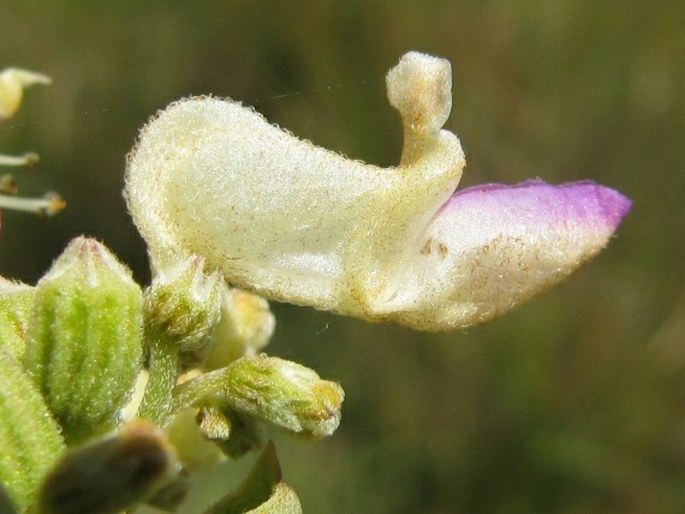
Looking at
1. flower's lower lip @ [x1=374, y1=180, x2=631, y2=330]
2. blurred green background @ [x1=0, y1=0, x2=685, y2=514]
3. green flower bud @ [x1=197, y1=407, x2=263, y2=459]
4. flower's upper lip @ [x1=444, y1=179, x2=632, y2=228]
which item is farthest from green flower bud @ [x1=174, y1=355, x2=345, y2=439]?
blurred green background @ [x1=0, y1=0, x2=685, y2=514]

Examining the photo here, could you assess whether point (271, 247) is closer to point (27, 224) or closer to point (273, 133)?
point (273, 133)

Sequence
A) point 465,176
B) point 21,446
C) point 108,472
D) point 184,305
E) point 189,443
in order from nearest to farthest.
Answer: point 108,472 → point 21,446 → point 184,305 → point 189,443 → point 465,176

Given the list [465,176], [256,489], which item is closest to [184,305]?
[256,489]

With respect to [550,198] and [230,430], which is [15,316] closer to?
[230,430]

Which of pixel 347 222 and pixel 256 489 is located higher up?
pixel 347 222

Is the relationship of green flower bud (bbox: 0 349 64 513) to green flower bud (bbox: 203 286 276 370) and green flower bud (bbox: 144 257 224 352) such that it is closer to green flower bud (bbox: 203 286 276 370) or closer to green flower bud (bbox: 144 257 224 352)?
green flower bud (bbox: 144 257 224 352)

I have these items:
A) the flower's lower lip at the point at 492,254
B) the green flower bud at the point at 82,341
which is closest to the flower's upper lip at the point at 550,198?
the flower's lower lip at the point at 492,254
